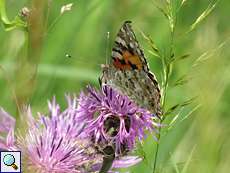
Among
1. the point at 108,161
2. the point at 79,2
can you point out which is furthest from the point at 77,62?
the point at 108,161

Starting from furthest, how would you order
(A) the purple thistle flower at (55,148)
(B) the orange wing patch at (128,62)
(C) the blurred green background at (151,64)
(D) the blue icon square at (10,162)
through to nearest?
(B) the orange wing patch at (128,62)
(A) the purple thistle flower at (55,148)
(D) the blue icon square at (10,162)
(C) the blurred green background at (151,64)

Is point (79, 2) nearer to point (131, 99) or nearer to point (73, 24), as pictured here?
point (73, 24)

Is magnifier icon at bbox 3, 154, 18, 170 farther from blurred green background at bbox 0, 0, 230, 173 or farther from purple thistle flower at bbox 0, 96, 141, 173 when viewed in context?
blurred green background at bbox 0, 0, 230, 173

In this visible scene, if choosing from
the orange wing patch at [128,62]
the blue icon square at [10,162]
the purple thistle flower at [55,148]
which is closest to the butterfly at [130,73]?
the orange wing patch at [128,62]

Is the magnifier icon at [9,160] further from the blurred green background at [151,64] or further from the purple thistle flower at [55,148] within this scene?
the blurred green background at [151,64]

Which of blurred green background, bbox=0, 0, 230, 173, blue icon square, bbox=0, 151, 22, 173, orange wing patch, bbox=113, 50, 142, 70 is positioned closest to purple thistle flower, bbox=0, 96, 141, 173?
blue icon square, bbox=0, 151, 22, 173

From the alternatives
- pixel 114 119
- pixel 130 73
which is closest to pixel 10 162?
pixel 114 119
